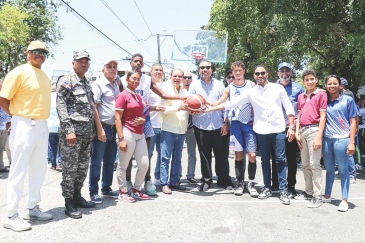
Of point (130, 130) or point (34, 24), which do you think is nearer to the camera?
point (130, 130)

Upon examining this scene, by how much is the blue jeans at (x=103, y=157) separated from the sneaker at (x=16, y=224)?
124 centimetres

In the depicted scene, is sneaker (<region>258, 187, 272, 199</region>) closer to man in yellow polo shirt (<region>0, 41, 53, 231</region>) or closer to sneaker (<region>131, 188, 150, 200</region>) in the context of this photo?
sneaker (<region>131, 188, 150, 200</region>)

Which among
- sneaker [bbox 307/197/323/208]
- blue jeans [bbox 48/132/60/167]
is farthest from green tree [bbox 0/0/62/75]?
sneaker [bbox 307/197/323/208]

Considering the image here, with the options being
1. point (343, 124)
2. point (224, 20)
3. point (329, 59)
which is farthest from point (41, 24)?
point (343, 124)

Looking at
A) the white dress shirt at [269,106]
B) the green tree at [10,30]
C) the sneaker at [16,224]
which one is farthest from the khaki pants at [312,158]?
the green tree at [10,30]

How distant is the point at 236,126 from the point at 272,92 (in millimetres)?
825

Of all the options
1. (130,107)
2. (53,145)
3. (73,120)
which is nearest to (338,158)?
(130,107)

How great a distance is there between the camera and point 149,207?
5105 millimetres

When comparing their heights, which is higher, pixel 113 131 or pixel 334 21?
pixel 334 21

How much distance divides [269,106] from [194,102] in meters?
1.19

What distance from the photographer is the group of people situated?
165 inches

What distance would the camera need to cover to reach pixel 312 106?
5422mm

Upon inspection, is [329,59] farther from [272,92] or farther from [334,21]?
[272,92]

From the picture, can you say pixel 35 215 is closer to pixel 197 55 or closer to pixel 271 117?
pixel 271 117
